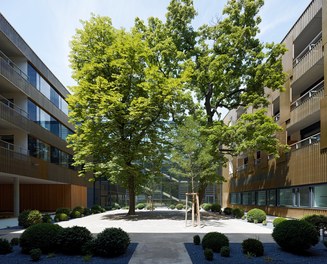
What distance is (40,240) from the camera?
1293 centimetres

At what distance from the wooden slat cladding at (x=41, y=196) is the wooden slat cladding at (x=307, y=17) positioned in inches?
1295

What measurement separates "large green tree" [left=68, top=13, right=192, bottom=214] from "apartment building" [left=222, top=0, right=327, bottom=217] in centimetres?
1014

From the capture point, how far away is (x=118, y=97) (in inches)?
1129

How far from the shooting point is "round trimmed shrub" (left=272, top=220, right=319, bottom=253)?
507 inches

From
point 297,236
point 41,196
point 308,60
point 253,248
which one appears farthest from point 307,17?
point 41,196

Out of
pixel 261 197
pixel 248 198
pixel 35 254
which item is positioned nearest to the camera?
pixel 35 254

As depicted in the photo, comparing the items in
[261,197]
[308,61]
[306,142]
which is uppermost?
[308,61]

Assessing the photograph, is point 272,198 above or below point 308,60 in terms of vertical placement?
below

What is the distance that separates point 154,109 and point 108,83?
14.0 feet

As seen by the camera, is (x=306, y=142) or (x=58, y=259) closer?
(x=58, y=259)

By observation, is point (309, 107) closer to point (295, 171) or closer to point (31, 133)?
point (295, 171)

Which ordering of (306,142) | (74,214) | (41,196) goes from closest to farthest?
1. (306,142)
2. (74,214)
3. (41,196)

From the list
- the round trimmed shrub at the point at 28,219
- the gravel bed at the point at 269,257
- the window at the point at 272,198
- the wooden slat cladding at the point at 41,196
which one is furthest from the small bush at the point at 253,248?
the wooden slat cladding at the point at 41,196

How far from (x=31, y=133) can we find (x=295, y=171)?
24499mm
